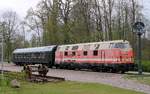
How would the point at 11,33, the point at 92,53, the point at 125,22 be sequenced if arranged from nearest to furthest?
1. the point at 92,53
2. the point at 125,22
3. the point at 11,33

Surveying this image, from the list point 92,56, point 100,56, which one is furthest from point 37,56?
point 100,56

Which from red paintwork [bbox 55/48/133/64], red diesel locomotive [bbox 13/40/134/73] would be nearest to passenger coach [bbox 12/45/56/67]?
red diesel locomotive [bbox 13/40/134/73]

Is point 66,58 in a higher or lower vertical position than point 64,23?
lower

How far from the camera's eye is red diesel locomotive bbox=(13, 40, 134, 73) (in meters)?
40.3

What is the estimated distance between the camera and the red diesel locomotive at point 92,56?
40344 millimetres

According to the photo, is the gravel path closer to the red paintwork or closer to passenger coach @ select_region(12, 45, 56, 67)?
the red paintwork

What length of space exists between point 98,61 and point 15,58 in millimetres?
31127

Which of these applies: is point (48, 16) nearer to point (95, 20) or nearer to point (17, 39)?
point (95, 20)

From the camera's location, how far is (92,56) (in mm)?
44625

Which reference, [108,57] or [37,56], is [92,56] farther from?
[37,56]

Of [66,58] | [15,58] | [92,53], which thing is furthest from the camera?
[15,58]

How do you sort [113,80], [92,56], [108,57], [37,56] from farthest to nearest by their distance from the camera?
[37,56] → [92,56] → [108,57] → [113,80]

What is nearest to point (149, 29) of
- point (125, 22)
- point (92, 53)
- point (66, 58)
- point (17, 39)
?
point (125, 22)

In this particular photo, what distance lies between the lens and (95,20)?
69.6 m
